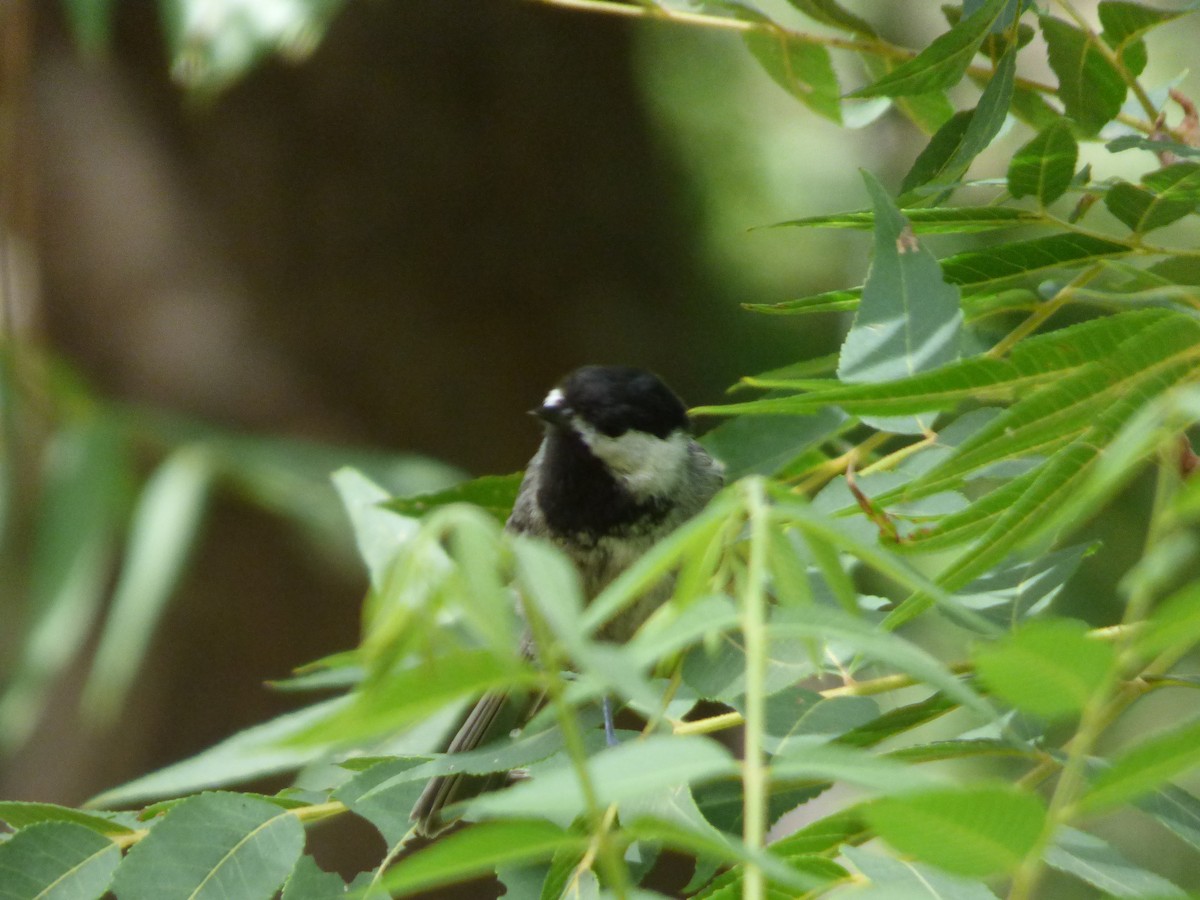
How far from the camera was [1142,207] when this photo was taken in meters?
0.95

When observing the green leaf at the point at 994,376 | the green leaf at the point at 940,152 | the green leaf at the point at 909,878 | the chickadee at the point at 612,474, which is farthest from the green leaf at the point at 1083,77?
the chickadee at the point at 612,474

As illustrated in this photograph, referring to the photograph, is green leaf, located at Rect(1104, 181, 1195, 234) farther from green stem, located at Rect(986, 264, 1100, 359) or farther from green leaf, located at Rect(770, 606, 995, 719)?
green leaf, located at Rect(770, 606, 995, 719)

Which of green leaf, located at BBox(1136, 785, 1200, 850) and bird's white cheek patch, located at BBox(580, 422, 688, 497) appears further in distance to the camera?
bird's white cheek patch, located at BBox(580, 422, 688, 497)

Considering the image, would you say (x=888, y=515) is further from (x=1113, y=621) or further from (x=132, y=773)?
(x=132, y=773)

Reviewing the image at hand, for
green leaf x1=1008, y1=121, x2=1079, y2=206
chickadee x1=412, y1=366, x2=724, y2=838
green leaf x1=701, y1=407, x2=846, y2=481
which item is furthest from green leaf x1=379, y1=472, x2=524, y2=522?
green leaf x1=1008, y1=121, x2=1079, y2=206

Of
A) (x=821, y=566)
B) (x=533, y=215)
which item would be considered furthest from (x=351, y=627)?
(x=821, y=566)

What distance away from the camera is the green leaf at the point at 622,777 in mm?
428

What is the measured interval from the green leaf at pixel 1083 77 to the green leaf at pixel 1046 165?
15 centimetres

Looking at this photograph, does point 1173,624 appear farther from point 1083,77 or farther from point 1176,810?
point 1083,77

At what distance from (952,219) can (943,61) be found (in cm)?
12

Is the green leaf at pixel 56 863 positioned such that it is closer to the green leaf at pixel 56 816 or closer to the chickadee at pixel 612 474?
the green leaf at pixel 56 816

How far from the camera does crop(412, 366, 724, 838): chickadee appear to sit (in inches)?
68.3

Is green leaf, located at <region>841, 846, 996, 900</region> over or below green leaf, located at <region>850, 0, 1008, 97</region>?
below

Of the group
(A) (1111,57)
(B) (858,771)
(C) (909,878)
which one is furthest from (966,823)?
(A) (1111,57)
